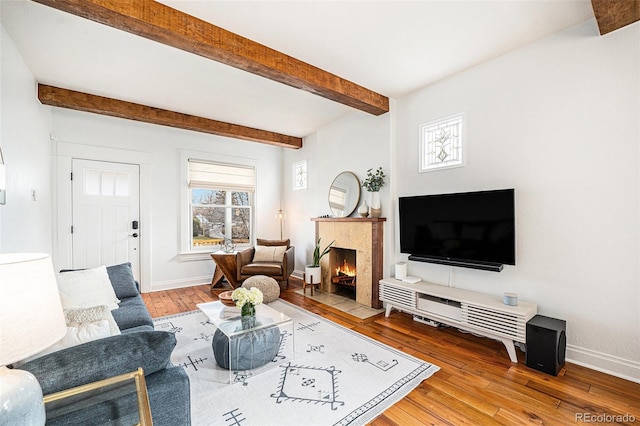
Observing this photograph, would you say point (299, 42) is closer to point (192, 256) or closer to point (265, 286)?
point (265, 286)

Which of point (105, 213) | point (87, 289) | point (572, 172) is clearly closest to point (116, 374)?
point (87, 289)

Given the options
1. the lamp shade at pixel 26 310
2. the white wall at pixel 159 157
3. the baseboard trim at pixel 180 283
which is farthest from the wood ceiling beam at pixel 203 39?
Answer: the baseboard trim at pixel 180 283

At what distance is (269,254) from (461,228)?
10.0ft

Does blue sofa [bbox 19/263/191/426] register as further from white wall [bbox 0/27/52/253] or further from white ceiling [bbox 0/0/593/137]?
white ceiling [bbox 0/0/593/137]

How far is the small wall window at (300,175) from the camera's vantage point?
582cm

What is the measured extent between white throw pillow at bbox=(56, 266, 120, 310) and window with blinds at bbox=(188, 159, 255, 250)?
8.23 ft

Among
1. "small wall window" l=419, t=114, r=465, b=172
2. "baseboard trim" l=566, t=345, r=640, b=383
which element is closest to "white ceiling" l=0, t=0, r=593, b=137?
"small wall window" l=419, t=114, r=465, b=172

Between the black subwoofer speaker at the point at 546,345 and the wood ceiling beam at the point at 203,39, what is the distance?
281 centimetres

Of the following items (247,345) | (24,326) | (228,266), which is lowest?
(247,345)

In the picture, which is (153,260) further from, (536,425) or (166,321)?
(536,425)

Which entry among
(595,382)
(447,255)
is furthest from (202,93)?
(595,382)

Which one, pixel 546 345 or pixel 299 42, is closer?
pixel 546 345

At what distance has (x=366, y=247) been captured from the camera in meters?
3.94

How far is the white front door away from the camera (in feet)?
13.9
